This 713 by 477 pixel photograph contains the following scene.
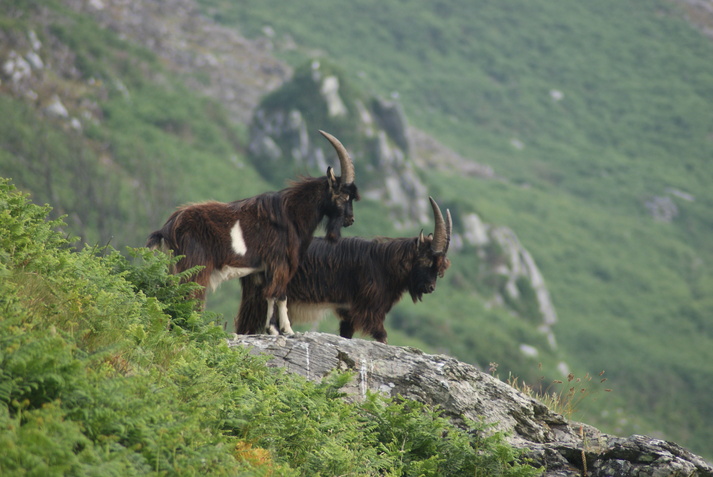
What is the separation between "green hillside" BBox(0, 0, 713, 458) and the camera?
5241 centimetres

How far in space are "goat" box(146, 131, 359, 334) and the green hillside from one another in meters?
21.9

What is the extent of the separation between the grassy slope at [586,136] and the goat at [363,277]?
43.1 metres

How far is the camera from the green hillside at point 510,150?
5241cm

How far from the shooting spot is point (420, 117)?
277ft

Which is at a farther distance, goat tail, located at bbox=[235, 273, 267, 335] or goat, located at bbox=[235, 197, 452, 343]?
goat, located at bbox=[235, 197, 452, 343]

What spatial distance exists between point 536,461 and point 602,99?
8917cm

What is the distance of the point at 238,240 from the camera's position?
10609 mm

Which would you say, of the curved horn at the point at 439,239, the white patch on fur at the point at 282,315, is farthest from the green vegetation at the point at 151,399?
the curved horn at the point at 439,239

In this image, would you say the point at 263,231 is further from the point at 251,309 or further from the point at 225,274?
the point at 251,309

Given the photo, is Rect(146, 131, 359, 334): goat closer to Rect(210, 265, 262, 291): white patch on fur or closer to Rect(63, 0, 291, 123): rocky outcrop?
Rect(210, 265, 262, 291): white patch on fur

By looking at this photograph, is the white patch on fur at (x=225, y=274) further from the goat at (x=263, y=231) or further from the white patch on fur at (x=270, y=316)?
the white patch on fur at (x=270, y=316)

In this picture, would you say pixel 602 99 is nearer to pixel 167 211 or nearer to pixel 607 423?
pixel 607 423

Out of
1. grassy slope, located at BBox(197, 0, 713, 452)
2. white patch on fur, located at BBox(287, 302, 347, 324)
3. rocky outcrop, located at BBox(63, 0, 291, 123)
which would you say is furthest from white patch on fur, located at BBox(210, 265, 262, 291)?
rocky outcrop, located at BBox(63, 0, 291, 123)

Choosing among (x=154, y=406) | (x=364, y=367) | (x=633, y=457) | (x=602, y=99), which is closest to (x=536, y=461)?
(x=633, y=457)
